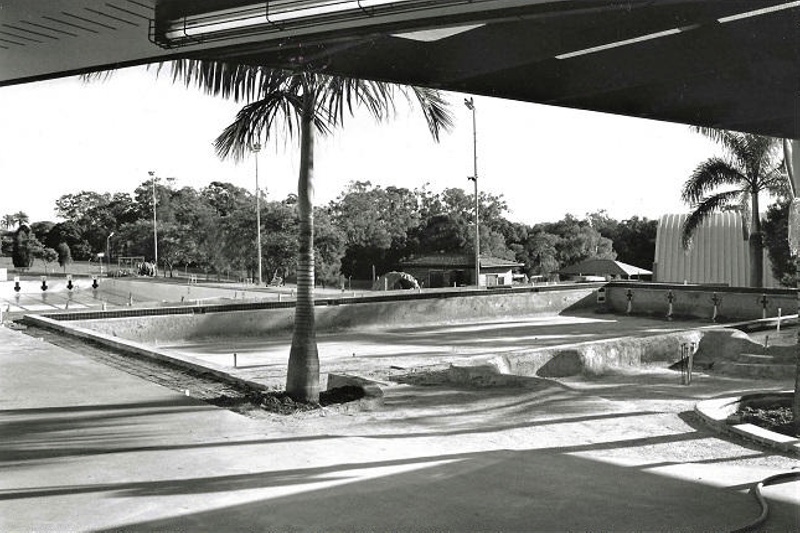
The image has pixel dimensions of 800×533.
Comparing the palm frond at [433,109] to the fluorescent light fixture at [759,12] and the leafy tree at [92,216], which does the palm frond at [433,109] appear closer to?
the fluorescent light fixture at [759,12]

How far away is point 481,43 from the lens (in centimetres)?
716

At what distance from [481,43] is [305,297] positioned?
3826 millimetres

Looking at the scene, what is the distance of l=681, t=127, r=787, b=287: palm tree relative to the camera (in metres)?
23.9

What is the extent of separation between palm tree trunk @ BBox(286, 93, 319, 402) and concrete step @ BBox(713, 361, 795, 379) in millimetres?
7564

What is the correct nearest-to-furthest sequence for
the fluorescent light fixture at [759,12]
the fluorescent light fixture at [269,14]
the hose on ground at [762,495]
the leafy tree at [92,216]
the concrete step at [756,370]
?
the hose on ground at [762,495] → the fluorescent light fixture at [269,14] → the fluorescent light fixture at [759,12] → the concrete step at [756,370] → the leafy tree at [92,216]

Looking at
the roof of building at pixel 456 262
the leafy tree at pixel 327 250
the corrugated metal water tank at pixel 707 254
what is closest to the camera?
the corrugated metal water tank at pixel 707 254

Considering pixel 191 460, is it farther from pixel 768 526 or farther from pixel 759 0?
pixel 759 0

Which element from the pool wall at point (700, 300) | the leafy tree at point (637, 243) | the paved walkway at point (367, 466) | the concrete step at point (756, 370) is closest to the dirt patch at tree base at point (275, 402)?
the paved walkway at point (367, 466)

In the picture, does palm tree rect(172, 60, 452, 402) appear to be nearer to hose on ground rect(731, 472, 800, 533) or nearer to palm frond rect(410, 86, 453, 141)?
palm frond rect(410, 86, 453, 141)

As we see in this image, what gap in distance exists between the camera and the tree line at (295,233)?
3969 centimetres

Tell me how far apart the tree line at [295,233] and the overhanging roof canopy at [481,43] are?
3032 cm

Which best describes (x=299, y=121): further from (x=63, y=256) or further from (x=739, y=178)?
(x=63, y=256)

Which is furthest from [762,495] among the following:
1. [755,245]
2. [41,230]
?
[41,230]

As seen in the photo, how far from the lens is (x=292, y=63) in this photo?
736 centimetres
